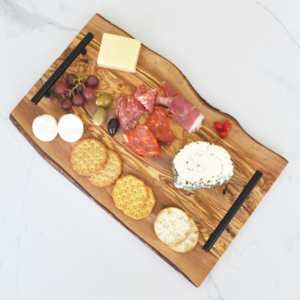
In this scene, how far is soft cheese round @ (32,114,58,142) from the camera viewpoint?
1806 millimetres

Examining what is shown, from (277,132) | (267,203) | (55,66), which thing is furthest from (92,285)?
(277,132)

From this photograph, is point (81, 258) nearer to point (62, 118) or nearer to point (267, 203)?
point (62, 118)

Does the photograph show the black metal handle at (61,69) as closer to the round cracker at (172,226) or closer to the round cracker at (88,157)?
the round cracker at (88,157)

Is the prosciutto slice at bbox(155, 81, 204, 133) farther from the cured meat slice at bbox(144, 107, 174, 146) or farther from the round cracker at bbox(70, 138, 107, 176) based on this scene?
the round cracker at bbox(70, 138, 107, 176)

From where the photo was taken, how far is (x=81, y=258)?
191cm

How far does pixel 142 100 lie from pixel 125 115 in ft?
0.45

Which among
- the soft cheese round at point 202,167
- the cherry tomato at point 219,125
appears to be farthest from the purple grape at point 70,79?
the cherry tomato at point 219,125

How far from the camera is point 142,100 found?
1798 millimetres

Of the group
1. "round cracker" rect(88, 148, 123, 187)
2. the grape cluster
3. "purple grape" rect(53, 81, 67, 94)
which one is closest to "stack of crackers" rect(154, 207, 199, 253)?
"round cracker" rect(88, 148, 123, 187)

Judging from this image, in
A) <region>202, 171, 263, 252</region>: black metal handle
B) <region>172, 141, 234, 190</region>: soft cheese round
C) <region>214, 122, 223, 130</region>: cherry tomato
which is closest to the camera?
<region>202, 171, 263, 252</region>: black metal handle

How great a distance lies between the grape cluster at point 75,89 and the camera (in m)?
1.82

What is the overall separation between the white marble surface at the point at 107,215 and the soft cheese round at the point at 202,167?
38cm

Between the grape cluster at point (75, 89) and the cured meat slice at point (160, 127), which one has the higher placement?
the cured meat slice at point (160, 127)

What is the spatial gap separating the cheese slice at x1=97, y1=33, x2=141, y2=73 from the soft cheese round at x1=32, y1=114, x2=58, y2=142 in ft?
1.53
